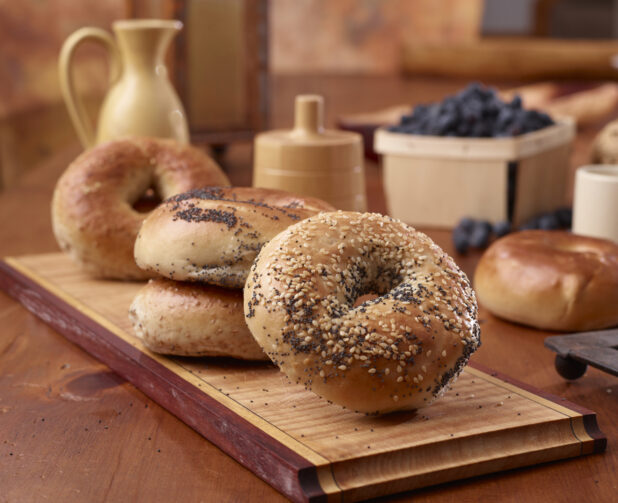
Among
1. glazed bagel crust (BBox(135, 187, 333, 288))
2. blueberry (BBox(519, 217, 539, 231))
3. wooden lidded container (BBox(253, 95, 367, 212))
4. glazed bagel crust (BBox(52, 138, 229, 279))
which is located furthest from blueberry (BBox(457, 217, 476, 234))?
glazed bagel crust (BBox(135, 187, 333, 288))

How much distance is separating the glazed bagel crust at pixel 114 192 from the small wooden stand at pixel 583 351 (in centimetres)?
54

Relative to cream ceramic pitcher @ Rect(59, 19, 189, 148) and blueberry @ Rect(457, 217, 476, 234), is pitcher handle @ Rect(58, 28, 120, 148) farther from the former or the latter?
blueberry @ Rect(457, 217, 476, 234)

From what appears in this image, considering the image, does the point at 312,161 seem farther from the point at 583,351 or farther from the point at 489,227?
the point at 583,351

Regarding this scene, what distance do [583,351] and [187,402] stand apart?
41 centimetres

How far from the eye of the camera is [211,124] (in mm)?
2012

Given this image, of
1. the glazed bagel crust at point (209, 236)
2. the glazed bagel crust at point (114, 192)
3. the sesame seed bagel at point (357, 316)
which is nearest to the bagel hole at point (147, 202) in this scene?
the glazed bagel crust at point (114, 192)

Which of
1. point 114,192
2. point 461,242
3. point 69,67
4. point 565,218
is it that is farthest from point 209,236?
point 565,218

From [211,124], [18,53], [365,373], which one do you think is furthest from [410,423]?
[18,53]

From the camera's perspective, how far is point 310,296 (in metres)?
0.74

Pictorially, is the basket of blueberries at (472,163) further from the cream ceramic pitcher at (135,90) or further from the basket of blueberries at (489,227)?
the cream ceramic pitcher at (135,90)

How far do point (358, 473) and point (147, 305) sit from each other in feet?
1.13

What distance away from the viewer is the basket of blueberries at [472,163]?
160cm

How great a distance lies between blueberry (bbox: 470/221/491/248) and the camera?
1510mm

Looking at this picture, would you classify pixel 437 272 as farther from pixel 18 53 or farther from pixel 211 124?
pixel 18 53
